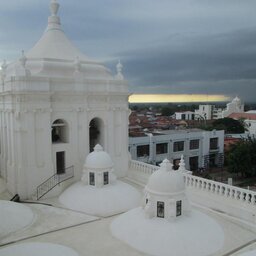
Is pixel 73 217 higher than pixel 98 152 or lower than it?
lower

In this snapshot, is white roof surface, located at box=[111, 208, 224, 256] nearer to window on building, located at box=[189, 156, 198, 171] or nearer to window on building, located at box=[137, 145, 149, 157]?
window on building, located at box=[137, 145, 149, 157]

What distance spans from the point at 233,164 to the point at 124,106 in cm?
2780

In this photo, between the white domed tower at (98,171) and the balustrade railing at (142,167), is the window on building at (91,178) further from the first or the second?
the balustrade railing at (142,167)

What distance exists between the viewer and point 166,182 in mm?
13656

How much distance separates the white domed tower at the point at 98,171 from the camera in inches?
713

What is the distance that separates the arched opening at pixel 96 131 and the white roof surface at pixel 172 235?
9.41 metres

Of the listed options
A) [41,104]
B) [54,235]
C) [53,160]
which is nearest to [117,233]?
[54,235]

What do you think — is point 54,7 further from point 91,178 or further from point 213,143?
point 213,143

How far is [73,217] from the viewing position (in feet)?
52.5


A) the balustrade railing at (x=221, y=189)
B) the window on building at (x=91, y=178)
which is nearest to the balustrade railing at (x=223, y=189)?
the balustrade railing at (x=221, y=189)

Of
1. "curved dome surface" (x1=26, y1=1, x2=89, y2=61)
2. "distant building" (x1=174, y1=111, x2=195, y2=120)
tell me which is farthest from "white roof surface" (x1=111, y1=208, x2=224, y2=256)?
"distant building" (x1=174, y1=111, x2=195, y2=120)

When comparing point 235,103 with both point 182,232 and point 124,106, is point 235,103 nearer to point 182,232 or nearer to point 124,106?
point 124,106

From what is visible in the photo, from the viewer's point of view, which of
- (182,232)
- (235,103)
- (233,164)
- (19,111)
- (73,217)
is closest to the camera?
(182,232)

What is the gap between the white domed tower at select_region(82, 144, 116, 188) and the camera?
18.1 meters
